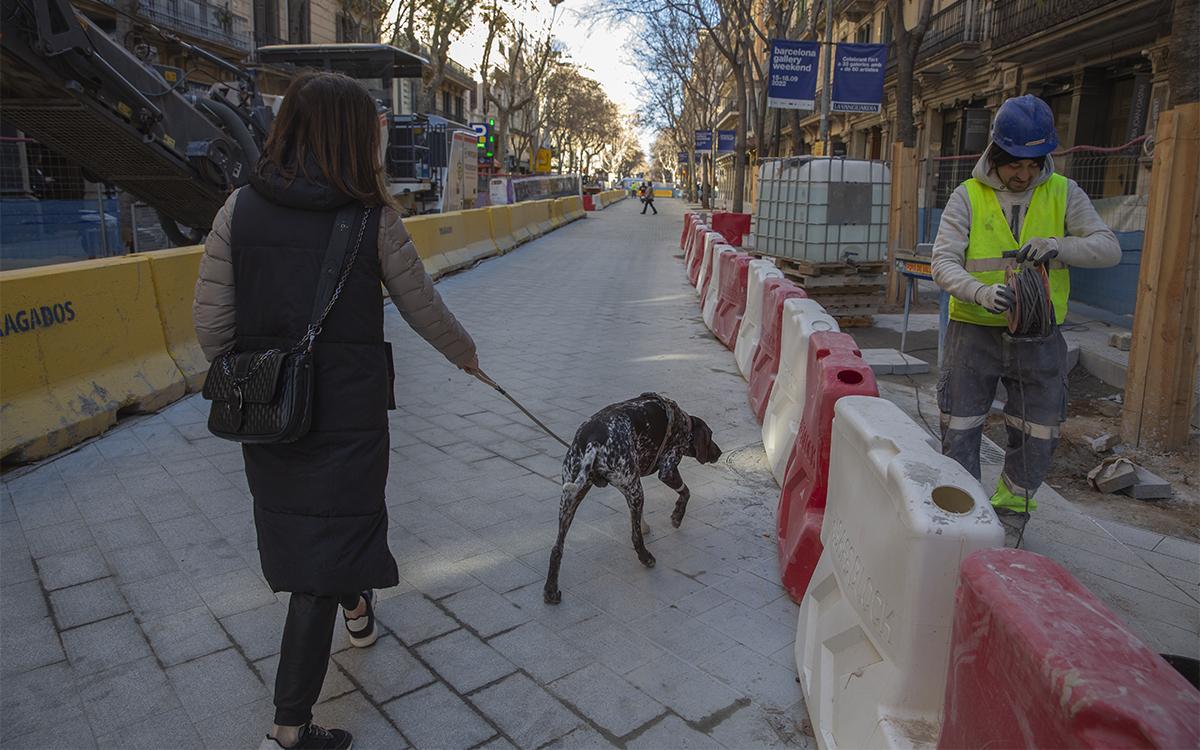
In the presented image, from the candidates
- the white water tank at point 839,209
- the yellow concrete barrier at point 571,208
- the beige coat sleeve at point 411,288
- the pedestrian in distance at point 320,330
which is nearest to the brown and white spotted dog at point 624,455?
the beige coat sleeve at point 411,288

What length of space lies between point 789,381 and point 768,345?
3.69 ft

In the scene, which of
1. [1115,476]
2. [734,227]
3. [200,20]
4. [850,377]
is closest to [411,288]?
[850,377]

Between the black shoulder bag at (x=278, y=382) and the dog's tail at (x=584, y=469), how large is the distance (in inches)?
53.7

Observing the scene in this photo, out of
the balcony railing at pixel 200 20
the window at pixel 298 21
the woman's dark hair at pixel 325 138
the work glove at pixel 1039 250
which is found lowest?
the work glove at pixel 1039 250

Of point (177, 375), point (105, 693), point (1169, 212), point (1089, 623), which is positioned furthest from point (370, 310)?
point (1169, 212)

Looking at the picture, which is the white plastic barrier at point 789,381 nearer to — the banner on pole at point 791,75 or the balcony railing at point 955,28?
the banner on pole at point 791,75

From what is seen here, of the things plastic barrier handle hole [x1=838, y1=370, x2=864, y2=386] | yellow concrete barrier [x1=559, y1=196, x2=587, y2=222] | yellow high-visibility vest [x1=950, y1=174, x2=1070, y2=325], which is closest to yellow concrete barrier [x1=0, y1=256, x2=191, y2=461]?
plastic barrier handle hole [x1=838, y1=370, x2=864, y2=386]

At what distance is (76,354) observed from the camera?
5.32 m

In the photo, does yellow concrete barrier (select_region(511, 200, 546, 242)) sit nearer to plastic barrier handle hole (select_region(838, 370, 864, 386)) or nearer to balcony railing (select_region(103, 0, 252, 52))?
balcony railing (select_region(103, 0, 252, 52))

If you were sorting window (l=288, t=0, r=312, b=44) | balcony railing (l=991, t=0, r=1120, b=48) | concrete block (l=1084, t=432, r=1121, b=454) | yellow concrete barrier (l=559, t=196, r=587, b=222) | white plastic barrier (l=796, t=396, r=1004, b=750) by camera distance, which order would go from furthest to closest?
1. window (l=288, t=0, r=312, b=44)
2. yellow concrete barrier (l=559, t=196, r=587, b=222)
3. balcony railing (l=991, t=0, r=1120, b=48)
4. concrete block (l=1084, t=432, r=1121, b=454)
5. white plastic barrier (l=796, t=396, r=1004, b=750)

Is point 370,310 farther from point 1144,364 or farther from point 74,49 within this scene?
point 74,49

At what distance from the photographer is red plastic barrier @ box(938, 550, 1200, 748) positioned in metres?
1.24

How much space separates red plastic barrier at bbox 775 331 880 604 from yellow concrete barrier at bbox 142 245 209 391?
15.0ft

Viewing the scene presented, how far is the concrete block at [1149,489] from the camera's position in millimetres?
4867
